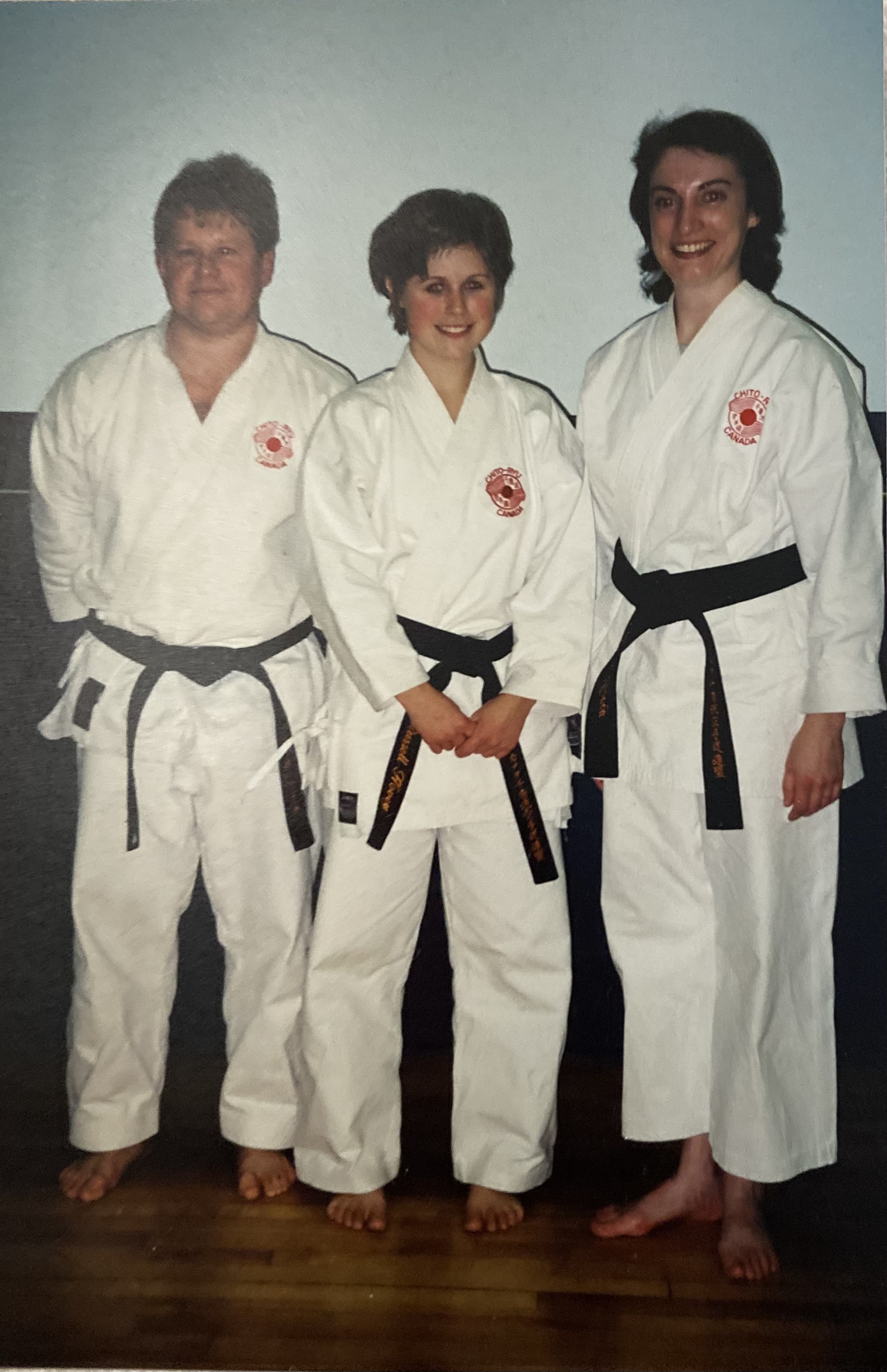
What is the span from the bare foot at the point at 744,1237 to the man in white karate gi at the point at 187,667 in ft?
2.48

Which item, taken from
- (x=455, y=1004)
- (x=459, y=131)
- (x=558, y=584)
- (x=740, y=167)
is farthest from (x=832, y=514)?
(x=455, y=1004)

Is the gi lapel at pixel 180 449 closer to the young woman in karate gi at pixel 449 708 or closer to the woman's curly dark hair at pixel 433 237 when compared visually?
the young woman in karate gi at pixel 449 708

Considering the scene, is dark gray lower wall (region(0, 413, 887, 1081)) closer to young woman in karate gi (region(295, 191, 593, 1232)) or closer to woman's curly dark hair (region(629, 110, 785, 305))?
young woman in karate gi (region(295, 191, 593, 1232))

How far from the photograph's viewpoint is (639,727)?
182cm

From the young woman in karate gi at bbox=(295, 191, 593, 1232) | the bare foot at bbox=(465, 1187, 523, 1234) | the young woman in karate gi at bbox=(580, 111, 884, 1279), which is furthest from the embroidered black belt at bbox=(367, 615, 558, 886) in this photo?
the bare foot at bbox=(465, 1187, 523, 1234)

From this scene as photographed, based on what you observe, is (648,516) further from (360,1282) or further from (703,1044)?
(360,1282)

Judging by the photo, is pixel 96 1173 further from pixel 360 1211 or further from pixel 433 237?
pixel 433 237

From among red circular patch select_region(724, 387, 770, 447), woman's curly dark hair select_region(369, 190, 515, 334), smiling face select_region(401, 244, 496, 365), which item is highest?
woman's curly dark hair select_region(369, 190, 515, 334)

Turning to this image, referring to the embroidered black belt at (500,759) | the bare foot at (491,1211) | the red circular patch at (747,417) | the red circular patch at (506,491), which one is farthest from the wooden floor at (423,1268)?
the red circular patch at (747,417)

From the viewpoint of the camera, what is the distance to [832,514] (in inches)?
67.6

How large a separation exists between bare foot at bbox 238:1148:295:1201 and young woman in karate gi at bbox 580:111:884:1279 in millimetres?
541

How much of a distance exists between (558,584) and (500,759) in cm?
31

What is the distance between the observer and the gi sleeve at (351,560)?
69.3 inches

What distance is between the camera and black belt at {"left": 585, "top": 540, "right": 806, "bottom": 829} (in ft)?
5.75
